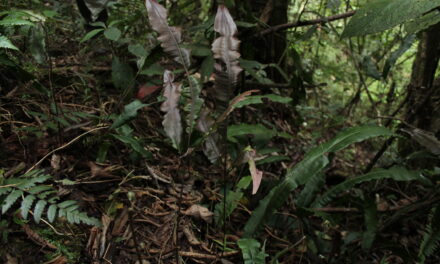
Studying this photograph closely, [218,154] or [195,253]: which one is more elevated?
[218,154]

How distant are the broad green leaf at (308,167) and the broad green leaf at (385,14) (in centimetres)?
38

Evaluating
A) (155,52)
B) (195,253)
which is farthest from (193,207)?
(155,52)

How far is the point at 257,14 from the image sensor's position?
220cm

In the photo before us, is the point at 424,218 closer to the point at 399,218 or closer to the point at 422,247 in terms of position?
the point at 399,218

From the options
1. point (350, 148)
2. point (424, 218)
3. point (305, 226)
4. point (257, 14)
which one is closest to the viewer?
point (305, 226)

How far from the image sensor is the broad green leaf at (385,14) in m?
0.89

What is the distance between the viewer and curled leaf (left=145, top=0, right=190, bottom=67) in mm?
867

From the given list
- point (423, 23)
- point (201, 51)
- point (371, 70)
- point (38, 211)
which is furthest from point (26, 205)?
point (371, 70)

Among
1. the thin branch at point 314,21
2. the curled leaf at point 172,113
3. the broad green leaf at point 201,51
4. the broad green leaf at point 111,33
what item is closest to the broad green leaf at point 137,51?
the broad green leaf at point 111,33

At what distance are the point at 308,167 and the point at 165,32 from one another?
0.67 meters

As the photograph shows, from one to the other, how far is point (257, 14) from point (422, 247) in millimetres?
1630

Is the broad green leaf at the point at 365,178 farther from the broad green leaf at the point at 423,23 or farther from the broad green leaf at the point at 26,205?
the broad green leaf at the point at 26,205

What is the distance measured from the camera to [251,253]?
1.13m

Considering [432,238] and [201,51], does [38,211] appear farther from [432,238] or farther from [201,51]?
[432,238]
